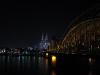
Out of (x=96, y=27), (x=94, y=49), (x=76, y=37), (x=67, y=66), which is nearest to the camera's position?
(x=94, y=49)

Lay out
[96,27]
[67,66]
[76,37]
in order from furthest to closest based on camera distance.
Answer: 1. [67,66]
2. [76,37]
3. [96,27]

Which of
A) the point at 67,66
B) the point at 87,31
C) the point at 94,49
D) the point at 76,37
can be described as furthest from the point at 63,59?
the point at 94,49

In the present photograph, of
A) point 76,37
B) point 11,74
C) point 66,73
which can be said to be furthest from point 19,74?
point 76,37

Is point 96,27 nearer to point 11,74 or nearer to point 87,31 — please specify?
point 87,31

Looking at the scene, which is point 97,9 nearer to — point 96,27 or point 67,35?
point 96,27

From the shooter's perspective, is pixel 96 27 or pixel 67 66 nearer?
pixel 96 27

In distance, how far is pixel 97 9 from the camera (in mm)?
43375

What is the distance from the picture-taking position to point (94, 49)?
35250 mm

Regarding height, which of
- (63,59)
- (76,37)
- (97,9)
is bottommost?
(63,59)

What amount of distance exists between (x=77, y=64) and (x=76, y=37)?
8.54 metres

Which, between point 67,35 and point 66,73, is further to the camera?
point 67,35

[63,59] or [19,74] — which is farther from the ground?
[63,59]

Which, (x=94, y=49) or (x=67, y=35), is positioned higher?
(x=67, y=35)

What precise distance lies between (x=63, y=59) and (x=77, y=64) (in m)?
4.56
